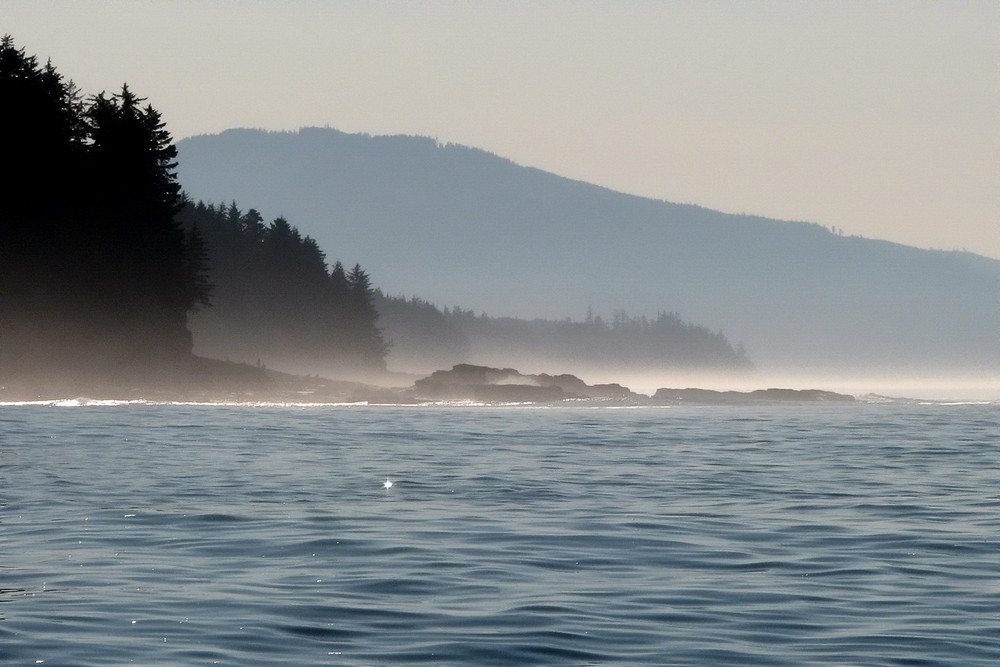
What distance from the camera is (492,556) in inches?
687

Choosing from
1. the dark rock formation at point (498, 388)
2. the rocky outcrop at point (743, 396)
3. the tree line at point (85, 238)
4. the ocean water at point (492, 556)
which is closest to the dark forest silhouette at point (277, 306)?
the tree line at point (85, 238)

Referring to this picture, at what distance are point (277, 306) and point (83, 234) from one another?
47.2m

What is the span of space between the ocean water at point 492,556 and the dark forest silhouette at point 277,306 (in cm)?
8499

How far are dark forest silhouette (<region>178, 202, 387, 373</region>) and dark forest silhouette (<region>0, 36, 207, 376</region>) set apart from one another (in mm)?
32469

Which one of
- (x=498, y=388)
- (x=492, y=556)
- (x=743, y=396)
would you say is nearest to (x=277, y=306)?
(x=498, y=388)

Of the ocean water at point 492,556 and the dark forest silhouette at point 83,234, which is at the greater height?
the dark forest silhouette at point 83,234

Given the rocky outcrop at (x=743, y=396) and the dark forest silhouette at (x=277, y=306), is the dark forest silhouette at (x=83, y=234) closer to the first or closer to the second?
the rocky outcrop at (x=743, y=396)

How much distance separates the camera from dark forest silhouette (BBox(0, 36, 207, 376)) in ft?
249

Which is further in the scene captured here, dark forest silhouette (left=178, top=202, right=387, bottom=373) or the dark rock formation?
Answer: dark forest silhouette (left=178, top=202, right=387, bottom=373)

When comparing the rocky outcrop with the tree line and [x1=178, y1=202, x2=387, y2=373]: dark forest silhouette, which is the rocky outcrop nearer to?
the tree line

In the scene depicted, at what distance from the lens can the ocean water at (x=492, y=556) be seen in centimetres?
1235

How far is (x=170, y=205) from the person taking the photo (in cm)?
8638

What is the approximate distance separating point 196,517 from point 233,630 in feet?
28.3

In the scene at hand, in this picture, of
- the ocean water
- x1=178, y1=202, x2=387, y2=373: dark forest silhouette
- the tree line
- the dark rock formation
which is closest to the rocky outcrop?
the dark rock formation
